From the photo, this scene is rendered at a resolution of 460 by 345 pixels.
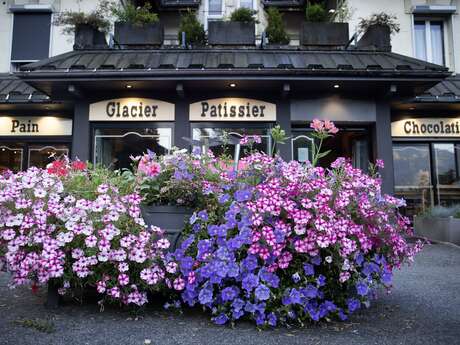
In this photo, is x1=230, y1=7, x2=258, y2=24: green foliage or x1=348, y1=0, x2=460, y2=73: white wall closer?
x1=230, y1=7, x2=258, y2=24: green foliage

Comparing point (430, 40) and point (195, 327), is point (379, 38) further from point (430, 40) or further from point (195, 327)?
point (195, 327)

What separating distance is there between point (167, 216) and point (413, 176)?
8664 mm

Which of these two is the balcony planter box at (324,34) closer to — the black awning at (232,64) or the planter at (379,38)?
the black awning at (232,64)

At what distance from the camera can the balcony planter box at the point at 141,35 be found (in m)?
8.25

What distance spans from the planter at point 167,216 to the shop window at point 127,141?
530cm

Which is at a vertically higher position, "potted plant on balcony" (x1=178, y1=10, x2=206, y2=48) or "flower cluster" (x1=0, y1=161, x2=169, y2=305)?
"potted plant on balcony" (x1=178, y1=10, x2=206, y2=48)

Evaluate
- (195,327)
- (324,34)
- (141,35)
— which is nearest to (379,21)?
(324,34)

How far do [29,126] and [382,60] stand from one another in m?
7.77

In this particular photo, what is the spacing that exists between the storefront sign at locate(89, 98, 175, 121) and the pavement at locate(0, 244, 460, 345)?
519 cm

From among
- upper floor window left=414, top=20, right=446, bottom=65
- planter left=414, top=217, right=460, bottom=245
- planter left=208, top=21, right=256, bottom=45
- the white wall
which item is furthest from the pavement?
upper floor window left=414, top=20, right=446, bottom=65

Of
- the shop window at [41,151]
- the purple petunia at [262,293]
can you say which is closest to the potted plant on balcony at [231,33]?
the shop window at [41,151]

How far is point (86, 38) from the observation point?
8273mm

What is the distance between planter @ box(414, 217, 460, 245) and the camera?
23.5ft

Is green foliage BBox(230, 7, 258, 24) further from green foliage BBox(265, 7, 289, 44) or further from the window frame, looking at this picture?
the window frame
